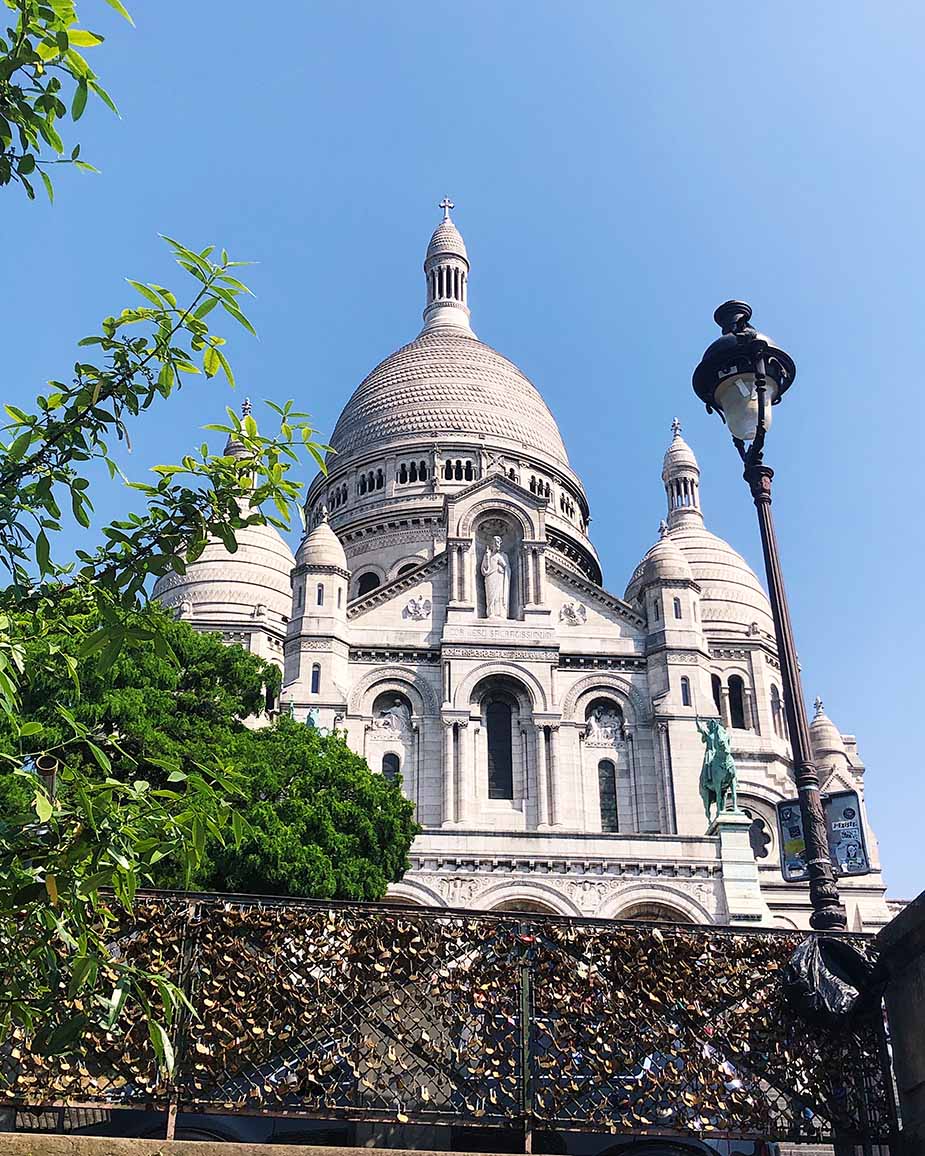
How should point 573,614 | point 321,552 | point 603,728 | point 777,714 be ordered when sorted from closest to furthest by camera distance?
1. point 603,728
2. point 321,552
3. point 573,614
4. point 777,714

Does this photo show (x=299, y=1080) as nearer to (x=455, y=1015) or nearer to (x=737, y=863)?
(x=455, y=1015)

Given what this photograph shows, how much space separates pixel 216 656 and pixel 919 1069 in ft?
71.5

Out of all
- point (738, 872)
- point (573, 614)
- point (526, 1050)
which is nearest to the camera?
A: point (526, 1050)

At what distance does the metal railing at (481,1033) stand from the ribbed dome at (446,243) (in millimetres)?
67664

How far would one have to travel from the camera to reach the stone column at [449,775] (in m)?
35.9

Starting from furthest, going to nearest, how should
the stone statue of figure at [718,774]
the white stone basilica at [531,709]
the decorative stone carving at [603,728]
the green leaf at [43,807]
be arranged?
the decorative stone carving at [603,728] → the stone statue of figure at [718,774] → the white stone basilica at [531,709] → the green leaf at [43,807]

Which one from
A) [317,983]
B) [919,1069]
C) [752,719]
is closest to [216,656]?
[317,983]

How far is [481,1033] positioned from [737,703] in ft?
138

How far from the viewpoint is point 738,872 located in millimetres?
32031

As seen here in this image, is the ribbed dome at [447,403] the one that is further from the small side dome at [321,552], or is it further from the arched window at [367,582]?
the small side dome at [321,552]

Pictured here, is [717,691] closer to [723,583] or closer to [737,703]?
[737,703]

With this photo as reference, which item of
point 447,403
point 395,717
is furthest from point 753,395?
point 447,403

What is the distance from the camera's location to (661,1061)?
898 centimetres

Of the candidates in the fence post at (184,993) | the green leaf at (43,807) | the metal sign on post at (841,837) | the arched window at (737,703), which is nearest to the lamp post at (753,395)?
the metal sign on post at (841,837)
